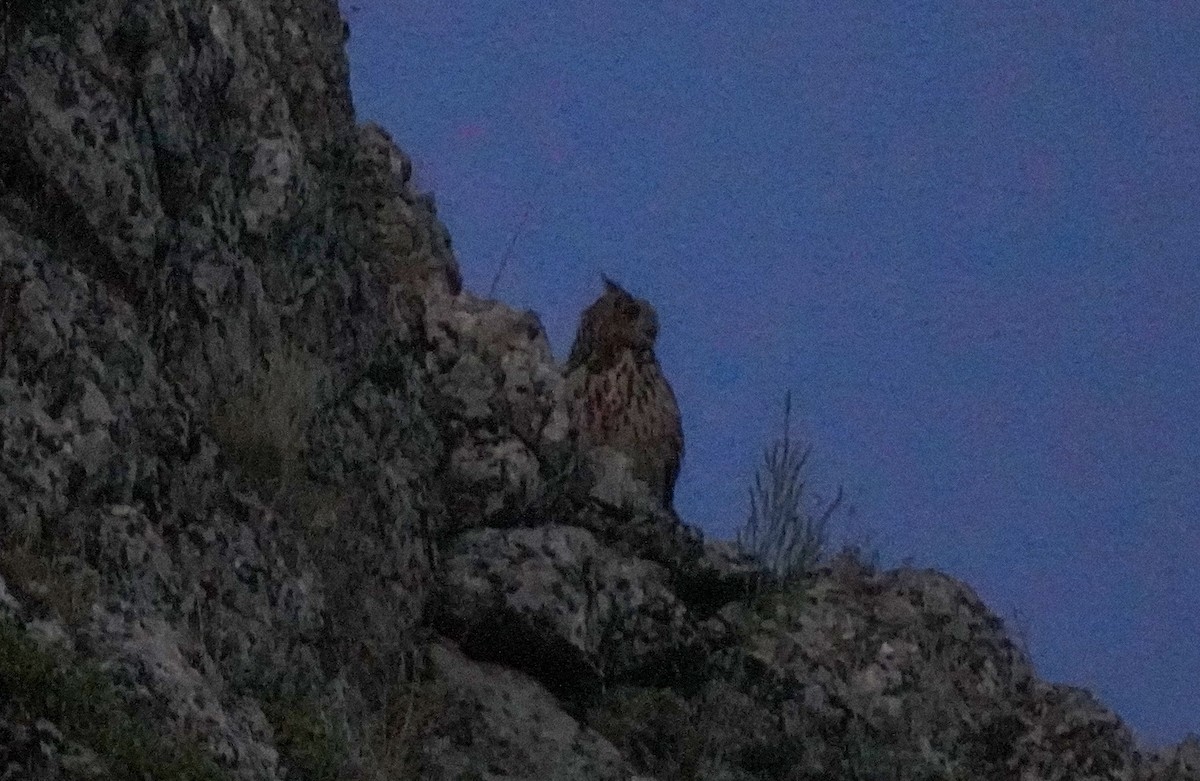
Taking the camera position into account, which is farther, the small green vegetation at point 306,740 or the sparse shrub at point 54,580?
the small green vegetation at point 306,740

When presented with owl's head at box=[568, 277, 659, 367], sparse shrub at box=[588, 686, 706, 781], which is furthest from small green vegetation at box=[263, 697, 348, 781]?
owl's head at box=[568, 277, 659, 367]

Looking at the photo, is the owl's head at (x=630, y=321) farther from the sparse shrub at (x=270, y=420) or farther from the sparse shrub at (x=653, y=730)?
the sparse shrub at (x=270, y=420)

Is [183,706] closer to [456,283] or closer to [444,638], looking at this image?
[444,638]

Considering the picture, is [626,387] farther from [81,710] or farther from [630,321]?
[81,710]

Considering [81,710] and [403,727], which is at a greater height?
[403,727]

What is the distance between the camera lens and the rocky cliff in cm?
620

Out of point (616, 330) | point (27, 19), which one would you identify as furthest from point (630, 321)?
point (27, 19)

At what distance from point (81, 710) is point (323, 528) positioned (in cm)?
317

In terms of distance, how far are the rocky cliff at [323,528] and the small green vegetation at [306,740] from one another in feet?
0.05

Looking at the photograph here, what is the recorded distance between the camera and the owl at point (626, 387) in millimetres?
12094

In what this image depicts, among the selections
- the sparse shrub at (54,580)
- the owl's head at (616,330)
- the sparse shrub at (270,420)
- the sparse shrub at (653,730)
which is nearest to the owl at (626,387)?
the owl's head at (616,330)

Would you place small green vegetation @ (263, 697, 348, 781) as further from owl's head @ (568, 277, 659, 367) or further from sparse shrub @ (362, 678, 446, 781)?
owl's head @ (568, 277, 659, 367)

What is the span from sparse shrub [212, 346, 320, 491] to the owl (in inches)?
150

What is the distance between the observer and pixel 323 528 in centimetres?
822
